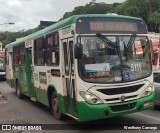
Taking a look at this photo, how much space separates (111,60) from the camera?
8.41m

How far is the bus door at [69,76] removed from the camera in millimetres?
8625

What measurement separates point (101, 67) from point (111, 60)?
34 centimetres

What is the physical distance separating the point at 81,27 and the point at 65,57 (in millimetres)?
1104

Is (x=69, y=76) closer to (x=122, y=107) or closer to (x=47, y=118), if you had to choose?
(x=122, y=107)

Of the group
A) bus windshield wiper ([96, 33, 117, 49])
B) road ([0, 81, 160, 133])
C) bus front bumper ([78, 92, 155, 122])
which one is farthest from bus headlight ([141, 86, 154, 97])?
bus windshield wiper ([96, 33, 117, 49])

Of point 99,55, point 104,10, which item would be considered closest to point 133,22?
point 99,55

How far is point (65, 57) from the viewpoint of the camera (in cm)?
912

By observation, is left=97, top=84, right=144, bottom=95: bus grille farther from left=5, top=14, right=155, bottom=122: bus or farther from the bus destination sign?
the bus destination sign

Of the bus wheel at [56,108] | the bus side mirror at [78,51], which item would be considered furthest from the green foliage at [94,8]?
the bus side mirror at [78,51]

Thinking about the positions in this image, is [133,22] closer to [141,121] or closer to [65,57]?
[65,57]

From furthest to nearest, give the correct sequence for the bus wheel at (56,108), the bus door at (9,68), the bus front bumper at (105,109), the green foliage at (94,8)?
the green foliage at (94,8)
the bus door at (9,68)
the bus wheel at (56,108)
the bus front bumper at (105,109)

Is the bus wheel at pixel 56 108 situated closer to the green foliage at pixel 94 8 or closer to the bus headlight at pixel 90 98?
the bus headlight at pixel 90 98

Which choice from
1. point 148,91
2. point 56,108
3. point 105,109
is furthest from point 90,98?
point 56,108

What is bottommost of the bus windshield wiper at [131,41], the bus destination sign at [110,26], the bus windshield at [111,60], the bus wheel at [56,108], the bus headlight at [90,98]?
the bus wheel at [56,108]
